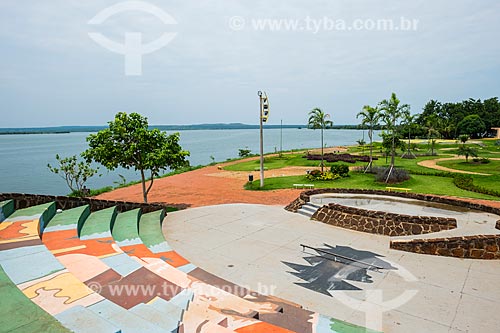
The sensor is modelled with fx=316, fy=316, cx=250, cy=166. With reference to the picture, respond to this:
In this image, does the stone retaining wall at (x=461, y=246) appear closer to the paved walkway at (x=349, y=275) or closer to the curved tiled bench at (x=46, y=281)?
the paved walkway at (x=349, y=275)

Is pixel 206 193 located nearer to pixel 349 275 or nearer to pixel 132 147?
pixel 132 147

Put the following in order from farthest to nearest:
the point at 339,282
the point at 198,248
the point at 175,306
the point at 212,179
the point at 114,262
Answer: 1. the point at 212,179
2. the point at 198,248
3. the point at 339,282
4. the point at 114,262
5. the point at 175,306

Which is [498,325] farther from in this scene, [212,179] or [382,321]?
[212,179]

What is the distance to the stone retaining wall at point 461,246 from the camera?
988cm

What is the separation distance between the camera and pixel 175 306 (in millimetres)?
5793

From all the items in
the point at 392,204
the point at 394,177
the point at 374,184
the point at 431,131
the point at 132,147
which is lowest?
the point at 374,184

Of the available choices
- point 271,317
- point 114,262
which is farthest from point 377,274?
point 114,262

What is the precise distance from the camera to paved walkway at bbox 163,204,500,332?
269 inches

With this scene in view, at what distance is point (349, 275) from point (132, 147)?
41.4 feet

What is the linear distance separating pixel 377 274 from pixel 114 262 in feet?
22.9

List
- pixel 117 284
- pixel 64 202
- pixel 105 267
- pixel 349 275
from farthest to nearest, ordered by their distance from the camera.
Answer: pixel 64 202, pixel 349 275, pixel 105 267, pixel 117 284

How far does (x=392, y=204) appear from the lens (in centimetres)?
1536

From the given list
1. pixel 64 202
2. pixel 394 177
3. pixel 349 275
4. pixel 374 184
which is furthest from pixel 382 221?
pixel 394 177

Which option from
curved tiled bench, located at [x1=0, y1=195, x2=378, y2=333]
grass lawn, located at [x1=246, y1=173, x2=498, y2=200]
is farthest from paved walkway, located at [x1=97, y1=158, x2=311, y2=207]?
curved tiled bench, located at [x1=0, y1=195, x2=378, y2=333]
